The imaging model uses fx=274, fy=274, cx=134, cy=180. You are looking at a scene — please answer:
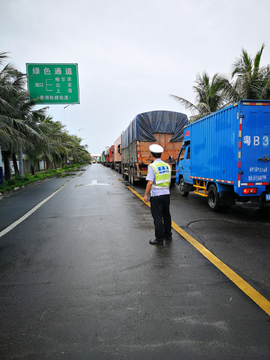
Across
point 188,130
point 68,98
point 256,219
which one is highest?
point 68,98

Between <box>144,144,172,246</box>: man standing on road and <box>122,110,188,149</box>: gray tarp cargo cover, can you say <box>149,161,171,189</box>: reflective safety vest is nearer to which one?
<box>144,144,172,246</box>: man standing on road

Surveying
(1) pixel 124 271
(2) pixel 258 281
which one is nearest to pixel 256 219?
(2) pixel 258 281

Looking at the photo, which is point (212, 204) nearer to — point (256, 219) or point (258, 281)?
point (256, 219)

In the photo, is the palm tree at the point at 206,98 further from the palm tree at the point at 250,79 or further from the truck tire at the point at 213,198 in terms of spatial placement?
the truck tire at the point at 213,198

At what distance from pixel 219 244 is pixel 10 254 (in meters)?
3.73

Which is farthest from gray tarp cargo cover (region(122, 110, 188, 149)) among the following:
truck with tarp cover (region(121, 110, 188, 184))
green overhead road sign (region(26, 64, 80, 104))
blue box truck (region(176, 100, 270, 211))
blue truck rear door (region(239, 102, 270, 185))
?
blue truck rear door (region(239, 102, 270, 185))

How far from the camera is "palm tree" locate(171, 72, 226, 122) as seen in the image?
21.4 meters

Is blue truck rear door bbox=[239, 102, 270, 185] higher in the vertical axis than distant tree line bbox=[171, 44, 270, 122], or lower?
lower

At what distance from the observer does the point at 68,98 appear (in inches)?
698

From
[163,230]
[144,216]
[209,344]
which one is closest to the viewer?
[209,344]

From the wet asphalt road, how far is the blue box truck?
105 cm

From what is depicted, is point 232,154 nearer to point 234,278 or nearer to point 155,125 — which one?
point 234,278

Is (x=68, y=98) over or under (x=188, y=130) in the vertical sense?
over

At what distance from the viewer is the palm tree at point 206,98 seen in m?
21.4
